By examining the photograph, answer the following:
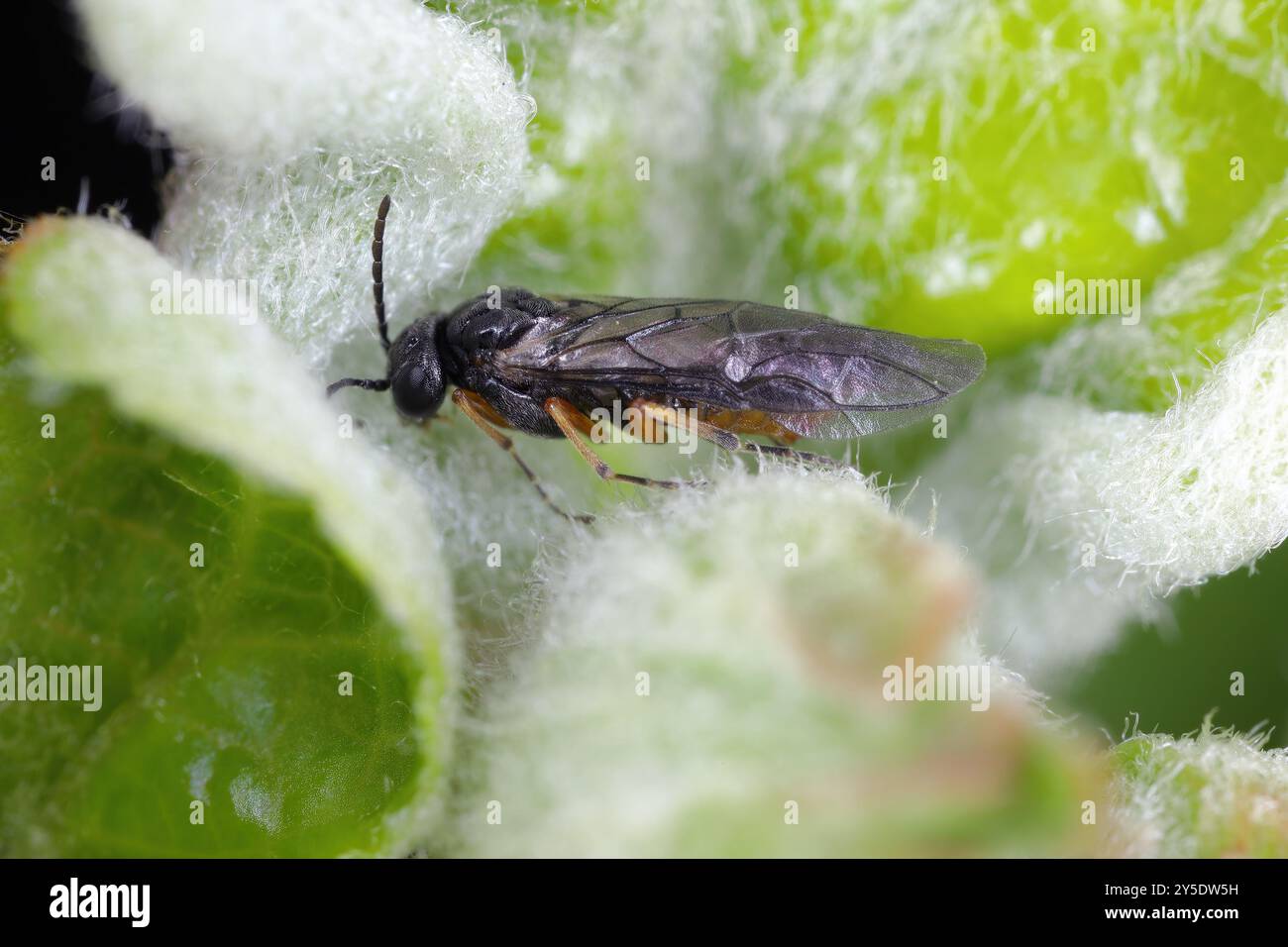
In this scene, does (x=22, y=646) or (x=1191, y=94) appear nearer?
(x=22, y=646)

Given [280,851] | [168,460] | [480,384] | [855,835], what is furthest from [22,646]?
[480,384]

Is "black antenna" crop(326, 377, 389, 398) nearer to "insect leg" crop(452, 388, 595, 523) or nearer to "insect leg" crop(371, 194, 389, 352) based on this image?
"insect leg" crop(371, 194, 389, 352)

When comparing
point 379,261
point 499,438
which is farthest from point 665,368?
point 379,261

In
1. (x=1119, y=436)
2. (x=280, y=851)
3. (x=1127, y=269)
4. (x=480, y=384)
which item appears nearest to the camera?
(x=280, y=851)

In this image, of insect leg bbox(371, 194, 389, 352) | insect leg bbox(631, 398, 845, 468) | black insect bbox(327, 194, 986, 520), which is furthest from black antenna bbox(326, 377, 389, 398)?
insect leg bbox(631, 398, 845, 468)

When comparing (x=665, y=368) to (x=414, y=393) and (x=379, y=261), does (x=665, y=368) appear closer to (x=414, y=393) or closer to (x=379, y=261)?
(x=414, y=393)

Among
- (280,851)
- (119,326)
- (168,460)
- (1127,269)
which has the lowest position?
(280,851)

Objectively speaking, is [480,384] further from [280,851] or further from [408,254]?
[280,851]
